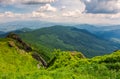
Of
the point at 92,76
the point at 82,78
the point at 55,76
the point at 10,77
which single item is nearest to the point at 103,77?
the point at 92,76

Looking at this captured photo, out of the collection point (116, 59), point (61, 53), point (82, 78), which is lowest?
point (61, 53)

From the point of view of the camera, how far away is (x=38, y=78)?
1047 inches

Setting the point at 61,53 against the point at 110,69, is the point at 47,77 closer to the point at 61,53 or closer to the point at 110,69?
the point at 110,69

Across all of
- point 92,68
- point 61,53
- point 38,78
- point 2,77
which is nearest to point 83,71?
point 92,68

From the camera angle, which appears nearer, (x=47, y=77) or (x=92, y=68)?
(x=47, y=77)

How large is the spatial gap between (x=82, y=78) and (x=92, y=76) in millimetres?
2469

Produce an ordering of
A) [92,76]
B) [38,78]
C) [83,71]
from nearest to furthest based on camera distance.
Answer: [38,78] → [92,76] → [83,71]

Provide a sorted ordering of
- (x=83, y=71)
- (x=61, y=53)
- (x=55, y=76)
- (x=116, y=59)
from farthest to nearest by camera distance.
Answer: (x=61, y=53) < (x=116, y=59) < (x=83, y=71) < (x=55, y=76)

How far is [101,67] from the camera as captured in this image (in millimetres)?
35156

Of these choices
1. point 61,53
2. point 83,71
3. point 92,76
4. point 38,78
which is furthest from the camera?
point 61,53

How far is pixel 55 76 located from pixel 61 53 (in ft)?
153

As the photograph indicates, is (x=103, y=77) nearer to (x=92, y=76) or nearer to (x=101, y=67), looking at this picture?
(x=92, y=76)

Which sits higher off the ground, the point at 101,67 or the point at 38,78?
the point at 38,78

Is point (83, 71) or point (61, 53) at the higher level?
point (83, 71)
